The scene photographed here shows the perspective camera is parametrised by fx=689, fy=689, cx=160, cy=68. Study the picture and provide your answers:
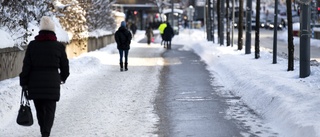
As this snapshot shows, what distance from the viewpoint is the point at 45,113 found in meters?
9.07

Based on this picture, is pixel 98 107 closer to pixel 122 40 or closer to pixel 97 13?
pixel 122 40

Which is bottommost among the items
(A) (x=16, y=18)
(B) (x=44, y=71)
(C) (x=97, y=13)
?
(C) (x=97, y=13)

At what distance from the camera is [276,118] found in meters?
10.4

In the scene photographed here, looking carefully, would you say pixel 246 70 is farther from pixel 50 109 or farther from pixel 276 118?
pixel 50 109

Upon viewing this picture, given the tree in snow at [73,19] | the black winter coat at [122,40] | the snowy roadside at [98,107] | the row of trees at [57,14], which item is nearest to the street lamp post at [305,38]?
the snowy roadside at [98,107]

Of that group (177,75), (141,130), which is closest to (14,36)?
(177,75)

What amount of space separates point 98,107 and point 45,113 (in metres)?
3.56

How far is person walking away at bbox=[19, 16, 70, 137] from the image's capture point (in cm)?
886

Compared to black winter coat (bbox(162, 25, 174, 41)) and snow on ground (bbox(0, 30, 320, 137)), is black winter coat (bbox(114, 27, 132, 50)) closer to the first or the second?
snow on ground (bbox(0, 30, 320, 137))

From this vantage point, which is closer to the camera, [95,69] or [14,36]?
[14,36]

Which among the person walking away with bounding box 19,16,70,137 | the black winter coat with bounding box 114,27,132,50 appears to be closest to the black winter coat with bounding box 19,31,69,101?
the person walking away with bounding box 19,16,70,137

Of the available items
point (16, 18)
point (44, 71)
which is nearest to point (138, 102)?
point (44, 71)

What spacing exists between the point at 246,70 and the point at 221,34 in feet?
66.3

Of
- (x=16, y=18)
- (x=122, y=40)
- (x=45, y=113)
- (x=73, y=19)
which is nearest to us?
(x=45, y=113)
